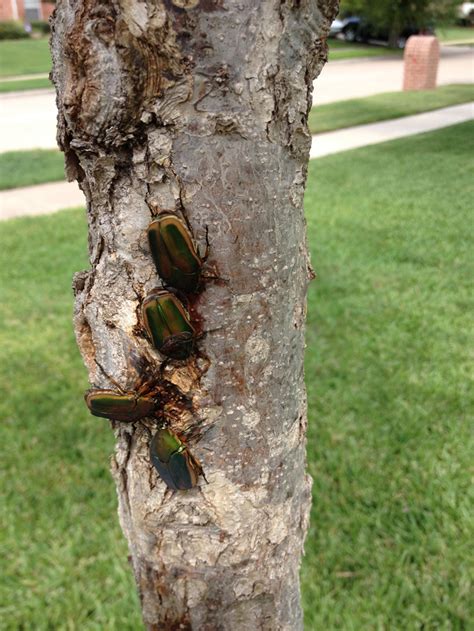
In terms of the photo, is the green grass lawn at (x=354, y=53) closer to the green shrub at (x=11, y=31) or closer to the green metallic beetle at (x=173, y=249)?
the green shrub at (x=11, y=31)

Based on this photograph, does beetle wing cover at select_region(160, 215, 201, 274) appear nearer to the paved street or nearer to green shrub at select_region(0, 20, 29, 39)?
the paved street

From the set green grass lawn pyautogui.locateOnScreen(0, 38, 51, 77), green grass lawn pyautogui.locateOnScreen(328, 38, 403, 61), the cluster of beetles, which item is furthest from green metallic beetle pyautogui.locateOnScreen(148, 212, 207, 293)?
green grass lawn pyautogui.locateOnScreen(328, 38, 403, 61)

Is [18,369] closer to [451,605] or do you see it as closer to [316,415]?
[316,415]

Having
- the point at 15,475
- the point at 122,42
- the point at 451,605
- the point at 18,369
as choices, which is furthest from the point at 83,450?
the point at 122,42

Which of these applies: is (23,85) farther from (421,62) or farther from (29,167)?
(421,62)

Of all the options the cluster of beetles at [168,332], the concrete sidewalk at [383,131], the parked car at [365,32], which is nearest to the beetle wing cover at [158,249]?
the cluster of beetles at [168,332]

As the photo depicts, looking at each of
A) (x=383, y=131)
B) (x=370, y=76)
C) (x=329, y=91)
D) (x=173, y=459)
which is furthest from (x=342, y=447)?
(x=370, y=76)
